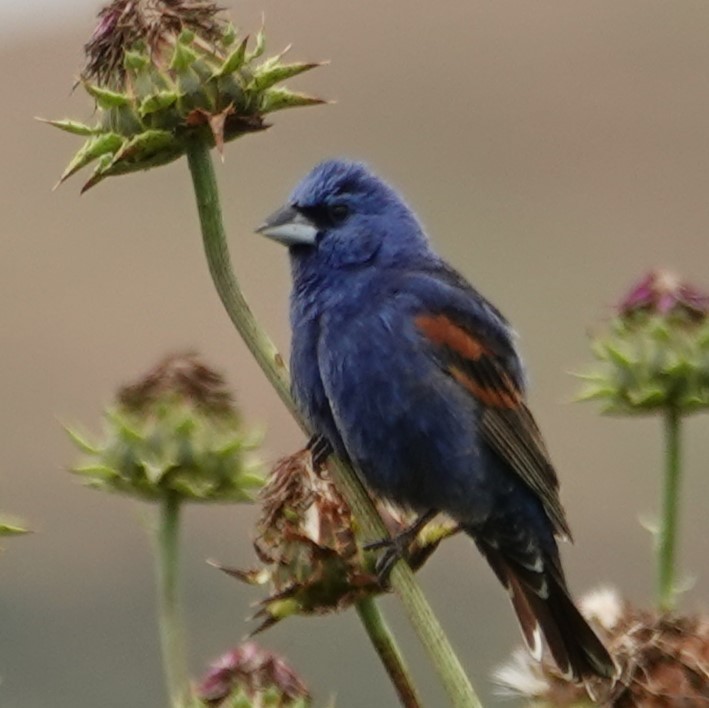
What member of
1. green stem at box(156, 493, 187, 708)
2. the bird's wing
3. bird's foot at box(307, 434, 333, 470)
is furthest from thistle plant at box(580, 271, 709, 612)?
green stem at box(156, 493, 187, 708)

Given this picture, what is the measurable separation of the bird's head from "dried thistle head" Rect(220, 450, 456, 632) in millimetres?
1191

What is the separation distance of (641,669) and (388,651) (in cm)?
73

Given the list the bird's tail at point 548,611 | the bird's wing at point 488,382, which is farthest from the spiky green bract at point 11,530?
the bird's wing at point 488,382

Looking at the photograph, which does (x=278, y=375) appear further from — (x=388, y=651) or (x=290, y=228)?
(x=290, y=228)

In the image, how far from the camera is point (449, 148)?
47594 millimetres

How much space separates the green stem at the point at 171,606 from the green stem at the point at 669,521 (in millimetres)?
1186

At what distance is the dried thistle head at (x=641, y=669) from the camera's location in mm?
5391

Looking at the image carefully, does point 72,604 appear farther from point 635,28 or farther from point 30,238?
point 635,28

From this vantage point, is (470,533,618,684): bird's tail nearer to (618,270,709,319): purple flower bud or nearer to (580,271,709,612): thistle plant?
(580,271,709,612): thistle plant

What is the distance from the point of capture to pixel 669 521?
19.9 feet

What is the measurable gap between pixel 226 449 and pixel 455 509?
0.70 m

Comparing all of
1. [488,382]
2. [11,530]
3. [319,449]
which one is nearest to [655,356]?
[488,382]

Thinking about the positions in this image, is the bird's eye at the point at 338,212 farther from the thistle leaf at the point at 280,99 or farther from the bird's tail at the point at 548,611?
the thistle leaf at the point at 280,99

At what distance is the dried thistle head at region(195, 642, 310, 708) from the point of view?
5.39m
